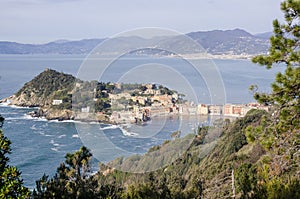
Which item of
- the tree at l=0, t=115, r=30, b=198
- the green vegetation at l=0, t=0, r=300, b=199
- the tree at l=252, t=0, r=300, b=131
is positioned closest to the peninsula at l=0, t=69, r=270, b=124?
the green vegetation at l=0, t=0, r=300, b=199

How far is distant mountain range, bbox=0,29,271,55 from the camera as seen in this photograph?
4.37m

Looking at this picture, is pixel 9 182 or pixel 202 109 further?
pixel 202 109

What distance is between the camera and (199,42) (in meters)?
12.8

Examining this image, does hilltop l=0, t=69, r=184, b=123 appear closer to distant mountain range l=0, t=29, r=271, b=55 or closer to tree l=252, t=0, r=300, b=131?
distant mountain range l=0, t=29, r=271, b=55

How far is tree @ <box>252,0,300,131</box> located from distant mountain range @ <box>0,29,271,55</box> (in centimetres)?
23

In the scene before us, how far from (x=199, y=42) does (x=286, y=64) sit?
10.5 meters

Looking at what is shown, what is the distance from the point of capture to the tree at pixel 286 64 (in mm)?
2434

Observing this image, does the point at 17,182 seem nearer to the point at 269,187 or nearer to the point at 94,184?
the point at 94,184

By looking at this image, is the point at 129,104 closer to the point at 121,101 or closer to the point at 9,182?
the point at 121,101

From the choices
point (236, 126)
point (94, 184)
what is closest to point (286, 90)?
point (94, 184)

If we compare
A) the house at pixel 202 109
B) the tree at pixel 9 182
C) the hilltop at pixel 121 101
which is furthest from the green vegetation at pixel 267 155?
the house at pixel 202 109

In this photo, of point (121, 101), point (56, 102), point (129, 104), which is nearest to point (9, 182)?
point (121, 101)

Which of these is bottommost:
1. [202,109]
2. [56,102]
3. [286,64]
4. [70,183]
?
[56,102]

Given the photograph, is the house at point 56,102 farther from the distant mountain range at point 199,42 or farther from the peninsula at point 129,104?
the peninsula at point 129,104
